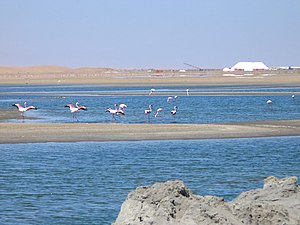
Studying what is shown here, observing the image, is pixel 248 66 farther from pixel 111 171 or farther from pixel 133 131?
pixel 111 171

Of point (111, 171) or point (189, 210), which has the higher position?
point (189, 210)

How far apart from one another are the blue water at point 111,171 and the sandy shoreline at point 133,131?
1356 millimetres

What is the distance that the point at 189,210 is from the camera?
9977mm

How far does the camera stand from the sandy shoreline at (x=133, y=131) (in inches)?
1083

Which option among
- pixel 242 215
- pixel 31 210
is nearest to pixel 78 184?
pixel 31 210

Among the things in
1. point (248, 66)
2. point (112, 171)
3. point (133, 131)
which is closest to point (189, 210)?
point (112, 171)

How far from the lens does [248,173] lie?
19.0 metres

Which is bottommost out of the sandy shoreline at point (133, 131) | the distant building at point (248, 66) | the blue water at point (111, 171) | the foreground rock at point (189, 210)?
the distant building at point (248, 66)

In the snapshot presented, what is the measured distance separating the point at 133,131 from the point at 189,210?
19.6m

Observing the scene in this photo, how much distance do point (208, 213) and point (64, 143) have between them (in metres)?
16.8

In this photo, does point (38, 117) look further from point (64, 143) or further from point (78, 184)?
point (78, 184)

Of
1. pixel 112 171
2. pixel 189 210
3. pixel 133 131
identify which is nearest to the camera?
pixel 189 210

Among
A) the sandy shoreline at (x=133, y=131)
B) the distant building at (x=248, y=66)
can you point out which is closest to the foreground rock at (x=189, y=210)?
the sandy shoreline at (x=133, y=131)

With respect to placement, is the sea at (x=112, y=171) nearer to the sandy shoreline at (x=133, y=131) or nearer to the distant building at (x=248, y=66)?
the sandy shoreline at (x=133, y=131)
